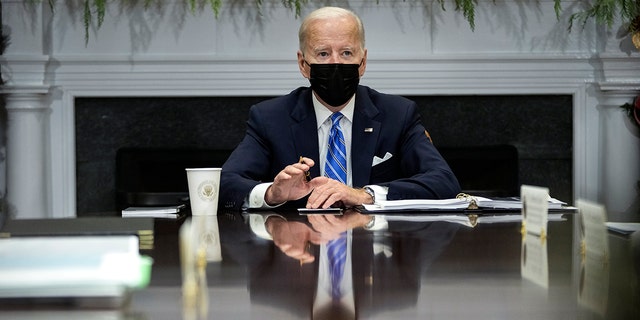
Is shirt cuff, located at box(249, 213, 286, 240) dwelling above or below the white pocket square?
below

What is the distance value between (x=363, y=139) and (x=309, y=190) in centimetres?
48

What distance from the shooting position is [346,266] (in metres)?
1.03

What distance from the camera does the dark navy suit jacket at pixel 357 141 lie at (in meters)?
2.48

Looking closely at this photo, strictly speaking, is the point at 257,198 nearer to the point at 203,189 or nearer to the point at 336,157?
the point at 203,189

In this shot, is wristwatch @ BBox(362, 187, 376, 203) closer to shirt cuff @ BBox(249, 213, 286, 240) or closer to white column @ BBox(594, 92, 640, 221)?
shirt cuff @ BBox(249, 213, 286, 240)

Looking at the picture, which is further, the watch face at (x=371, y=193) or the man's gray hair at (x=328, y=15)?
→ the man's gray hair at (x=328, y=15)

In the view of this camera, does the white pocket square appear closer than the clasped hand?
No

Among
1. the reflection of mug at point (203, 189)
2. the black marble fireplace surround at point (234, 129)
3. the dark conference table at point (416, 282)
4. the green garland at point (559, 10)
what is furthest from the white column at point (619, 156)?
the dark conference table at point (416, 282)

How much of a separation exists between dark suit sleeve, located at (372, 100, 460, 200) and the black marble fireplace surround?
1.36 m

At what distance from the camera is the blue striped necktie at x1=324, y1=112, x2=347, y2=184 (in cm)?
249

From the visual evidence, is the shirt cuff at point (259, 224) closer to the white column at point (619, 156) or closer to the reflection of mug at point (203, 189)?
the reflection of mug at point (203, 189)

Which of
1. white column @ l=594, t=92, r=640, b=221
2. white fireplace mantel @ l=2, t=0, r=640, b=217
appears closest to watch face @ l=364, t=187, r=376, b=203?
white fireplace mantel @ l=2, t=0, r=640, b=217

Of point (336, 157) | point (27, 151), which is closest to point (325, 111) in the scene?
point (336, 157)

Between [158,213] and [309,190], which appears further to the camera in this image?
[309,190]
